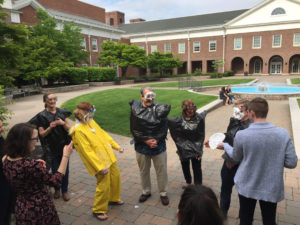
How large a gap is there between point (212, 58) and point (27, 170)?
1702 inches

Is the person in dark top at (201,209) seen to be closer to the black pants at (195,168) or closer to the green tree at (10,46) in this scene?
the black pants at (195,168)

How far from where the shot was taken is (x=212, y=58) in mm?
42438

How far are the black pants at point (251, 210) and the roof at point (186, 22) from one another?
140ft

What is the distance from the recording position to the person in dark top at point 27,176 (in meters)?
2.23

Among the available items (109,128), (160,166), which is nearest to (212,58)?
(109,128)

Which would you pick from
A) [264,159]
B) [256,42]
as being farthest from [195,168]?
[256,42]

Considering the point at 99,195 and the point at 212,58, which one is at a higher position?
the point at 212,58

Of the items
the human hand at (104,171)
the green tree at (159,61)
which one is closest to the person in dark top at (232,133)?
the human hand at (104,171)

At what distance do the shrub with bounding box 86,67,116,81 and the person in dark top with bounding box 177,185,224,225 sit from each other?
27.2 metres

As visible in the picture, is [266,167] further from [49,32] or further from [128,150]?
[49,32]

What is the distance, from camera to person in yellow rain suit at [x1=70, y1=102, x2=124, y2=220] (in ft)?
11.0

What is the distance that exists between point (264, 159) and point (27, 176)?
7.53ft

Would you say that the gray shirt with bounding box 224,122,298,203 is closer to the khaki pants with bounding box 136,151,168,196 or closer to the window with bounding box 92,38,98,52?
the khaki pants with bounding box 136,151,168,196

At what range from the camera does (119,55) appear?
3266 cm
